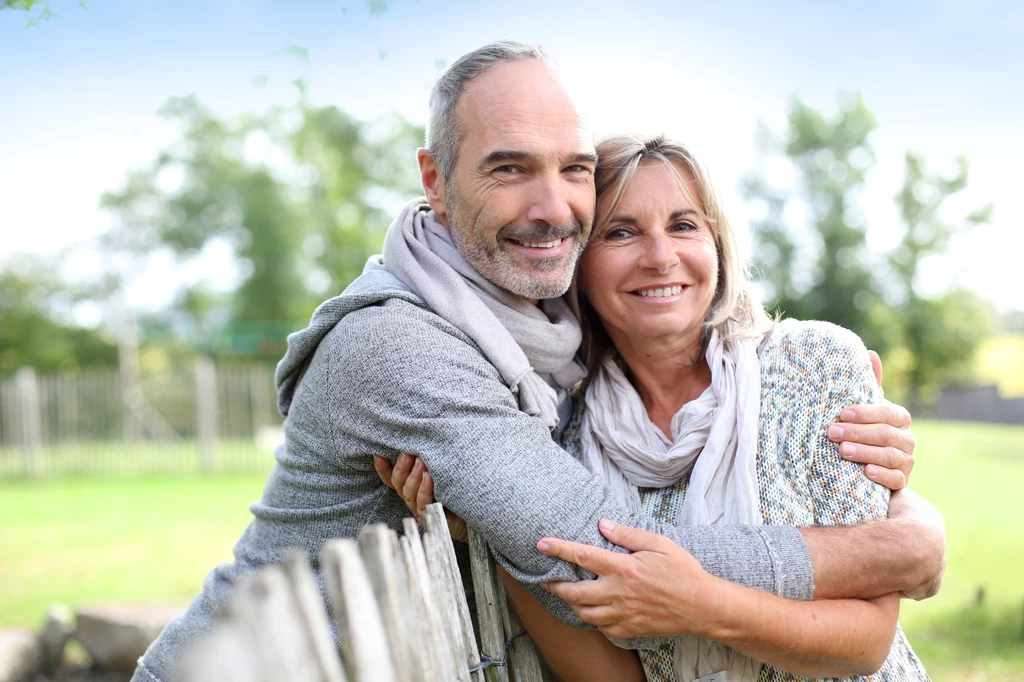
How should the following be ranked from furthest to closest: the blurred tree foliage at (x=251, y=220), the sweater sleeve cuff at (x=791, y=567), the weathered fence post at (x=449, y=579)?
the blurred tree foliage at (x=251, y=220) < the sweater sleeve cuff at (x=791, y=567) < the weathered fence post at (x=449, y=579)

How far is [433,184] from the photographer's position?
9.50 ft

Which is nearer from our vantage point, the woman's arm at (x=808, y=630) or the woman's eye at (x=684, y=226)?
the woman's arm at (x=808, y=630)

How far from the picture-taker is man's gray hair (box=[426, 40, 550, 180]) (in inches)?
107

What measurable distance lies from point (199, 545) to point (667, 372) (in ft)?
27.5

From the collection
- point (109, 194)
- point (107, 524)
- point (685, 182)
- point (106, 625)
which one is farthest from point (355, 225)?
point (685, 182)

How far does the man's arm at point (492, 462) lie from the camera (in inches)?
85.3

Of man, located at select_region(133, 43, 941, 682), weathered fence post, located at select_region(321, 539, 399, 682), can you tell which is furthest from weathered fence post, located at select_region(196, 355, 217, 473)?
weathered fence post, located at select_region(321, 539, 399, 682)

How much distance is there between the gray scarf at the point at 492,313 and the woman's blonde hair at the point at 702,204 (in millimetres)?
267

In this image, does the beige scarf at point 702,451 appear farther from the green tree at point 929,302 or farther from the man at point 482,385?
the green tree at point 929,302

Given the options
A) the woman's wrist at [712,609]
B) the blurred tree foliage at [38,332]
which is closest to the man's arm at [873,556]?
the woman's wrist at [712,609]

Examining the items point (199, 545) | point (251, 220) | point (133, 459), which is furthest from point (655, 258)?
point (251, 220)

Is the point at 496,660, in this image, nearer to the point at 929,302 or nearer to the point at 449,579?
the point at 449,579

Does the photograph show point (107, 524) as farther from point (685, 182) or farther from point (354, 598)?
point (354, 598)

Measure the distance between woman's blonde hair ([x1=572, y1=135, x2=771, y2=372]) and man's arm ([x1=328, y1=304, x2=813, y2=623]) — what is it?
764 millimetres
